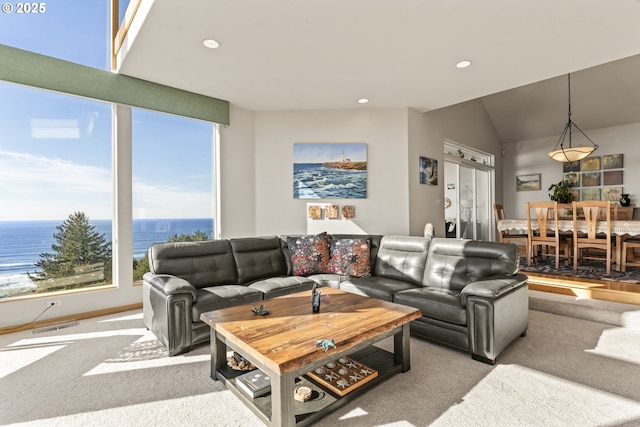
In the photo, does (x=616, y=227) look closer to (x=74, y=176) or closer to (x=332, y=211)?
(x=332, y=211)

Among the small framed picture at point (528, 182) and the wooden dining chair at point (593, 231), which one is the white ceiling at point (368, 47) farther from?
the small framed picture at point (528, 182)

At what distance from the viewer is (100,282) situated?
381 centimetres

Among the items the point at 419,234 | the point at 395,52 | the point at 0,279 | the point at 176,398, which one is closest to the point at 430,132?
the point at 419,234

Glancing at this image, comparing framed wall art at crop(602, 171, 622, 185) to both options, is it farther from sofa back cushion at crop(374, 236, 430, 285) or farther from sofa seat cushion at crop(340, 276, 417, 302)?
sofa seat cushion at crop(340, 276, 417, 302)

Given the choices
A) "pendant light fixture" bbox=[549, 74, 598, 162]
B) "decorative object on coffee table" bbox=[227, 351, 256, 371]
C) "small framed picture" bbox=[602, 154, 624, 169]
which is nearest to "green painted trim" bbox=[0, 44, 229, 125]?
"decorative object on coffee table" bbox=[227, 351, 256, 371]

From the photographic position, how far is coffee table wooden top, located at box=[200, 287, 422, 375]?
5.42ft

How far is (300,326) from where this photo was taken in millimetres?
Result: 2010

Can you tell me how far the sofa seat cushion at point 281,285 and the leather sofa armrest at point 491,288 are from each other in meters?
1.60

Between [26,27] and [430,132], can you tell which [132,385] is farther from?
[430,132]

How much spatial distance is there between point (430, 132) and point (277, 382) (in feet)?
15.8

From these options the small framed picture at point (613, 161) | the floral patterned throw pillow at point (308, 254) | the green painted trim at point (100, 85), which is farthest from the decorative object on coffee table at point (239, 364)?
the small framed picture at point (613, 161)

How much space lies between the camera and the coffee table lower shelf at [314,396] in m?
1.74

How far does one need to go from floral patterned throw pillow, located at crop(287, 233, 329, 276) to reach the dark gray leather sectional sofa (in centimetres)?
11

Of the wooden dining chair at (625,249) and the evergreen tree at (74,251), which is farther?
the wooden dining chair at (625,249)
